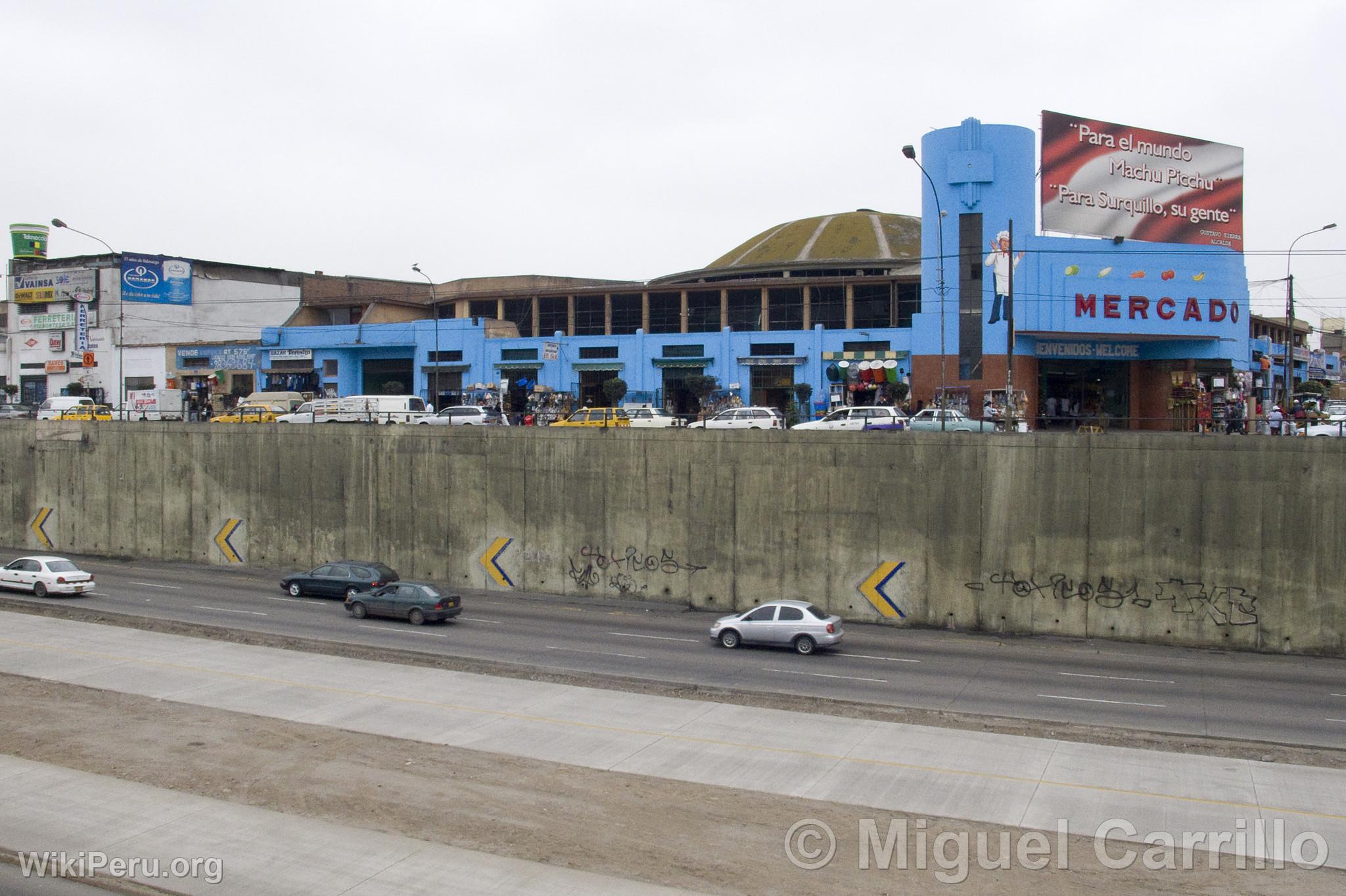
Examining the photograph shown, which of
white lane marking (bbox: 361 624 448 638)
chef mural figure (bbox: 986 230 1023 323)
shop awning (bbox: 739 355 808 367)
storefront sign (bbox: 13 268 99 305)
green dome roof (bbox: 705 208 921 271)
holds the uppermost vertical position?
green dome roof (bbox: 705 208 921 271)

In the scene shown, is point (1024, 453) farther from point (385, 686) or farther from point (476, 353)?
point (476, 353)

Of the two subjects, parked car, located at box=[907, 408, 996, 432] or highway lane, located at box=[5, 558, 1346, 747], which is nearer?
highway lane, located at box=[5, 558, 1346, 747]

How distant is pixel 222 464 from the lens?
42.6m

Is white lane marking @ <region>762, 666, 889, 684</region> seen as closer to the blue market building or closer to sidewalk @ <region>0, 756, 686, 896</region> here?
sidewalk @ <region>0, 756, 686, 896</region>

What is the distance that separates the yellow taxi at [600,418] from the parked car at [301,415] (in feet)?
43.6

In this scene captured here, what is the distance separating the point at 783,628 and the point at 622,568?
911 centimetres

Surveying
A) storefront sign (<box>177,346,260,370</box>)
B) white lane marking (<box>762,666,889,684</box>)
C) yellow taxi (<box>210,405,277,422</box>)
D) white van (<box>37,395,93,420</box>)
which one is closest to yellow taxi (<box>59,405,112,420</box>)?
white van (<box>37,395,93,420</box>)

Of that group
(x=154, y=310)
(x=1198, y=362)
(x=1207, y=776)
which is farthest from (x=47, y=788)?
(x=154, y=310)

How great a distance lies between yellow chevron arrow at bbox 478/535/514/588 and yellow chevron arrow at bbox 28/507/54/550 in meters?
25.8

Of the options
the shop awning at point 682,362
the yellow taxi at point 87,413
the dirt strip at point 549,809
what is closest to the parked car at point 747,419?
the dirt strip at point 549,809

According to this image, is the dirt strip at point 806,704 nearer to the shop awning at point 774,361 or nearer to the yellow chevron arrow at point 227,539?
the yellow chevron arrow at point 227,539

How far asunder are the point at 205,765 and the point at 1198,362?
51632 millimetres

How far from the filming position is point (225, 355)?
69188 mm

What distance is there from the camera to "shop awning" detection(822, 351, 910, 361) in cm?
5500
